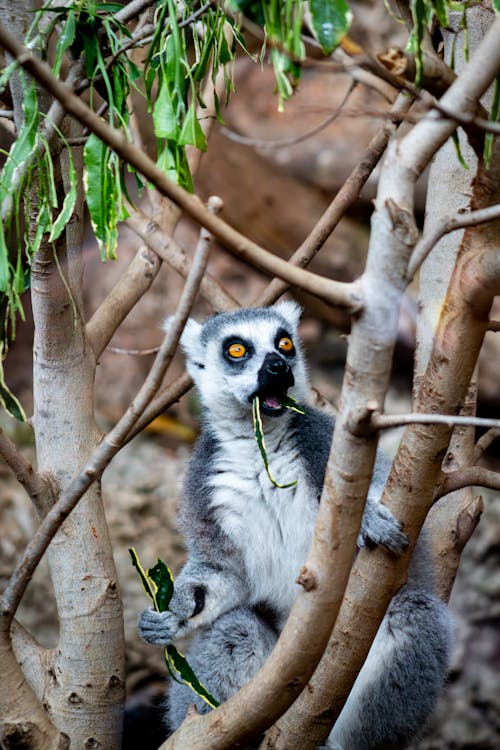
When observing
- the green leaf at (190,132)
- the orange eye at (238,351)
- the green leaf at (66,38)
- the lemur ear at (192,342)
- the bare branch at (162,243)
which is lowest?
the orange eye at (238,351)

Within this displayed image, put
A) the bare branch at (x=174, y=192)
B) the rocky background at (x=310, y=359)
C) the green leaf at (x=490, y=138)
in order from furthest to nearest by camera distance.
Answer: the rocky background at (x=310, y=359), the green leaf at (x=490, y=138), the bare branch at (x=174, y=192)

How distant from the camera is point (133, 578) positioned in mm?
5309

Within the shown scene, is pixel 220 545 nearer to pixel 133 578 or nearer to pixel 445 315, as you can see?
pixel 445 315

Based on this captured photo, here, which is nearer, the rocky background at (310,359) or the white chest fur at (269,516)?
the white chest fur at (269,516)

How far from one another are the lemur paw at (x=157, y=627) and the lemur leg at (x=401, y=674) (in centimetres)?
66

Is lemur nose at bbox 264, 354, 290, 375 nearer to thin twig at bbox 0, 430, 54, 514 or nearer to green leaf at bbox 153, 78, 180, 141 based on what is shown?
thin twig at bbox 0, 430, 54, 514

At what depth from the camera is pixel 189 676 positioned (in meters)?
2.45

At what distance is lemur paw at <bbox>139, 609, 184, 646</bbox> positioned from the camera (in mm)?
2850

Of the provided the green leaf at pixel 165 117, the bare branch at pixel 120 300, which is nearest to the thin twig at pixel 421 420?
the green leaf at pixel 165 117

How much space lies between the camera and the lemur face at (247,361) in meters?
2.96

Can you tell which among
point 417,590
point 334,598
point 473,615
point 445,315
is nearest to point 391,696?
point 417,590

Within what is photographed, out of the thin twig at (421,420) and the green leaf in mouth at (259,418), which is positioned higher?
the green leaf in mouth at (259,418)

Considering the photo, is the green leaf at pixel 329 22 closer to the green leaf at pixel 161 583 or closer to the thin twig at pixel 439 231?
the thin twig at pixel 439 231

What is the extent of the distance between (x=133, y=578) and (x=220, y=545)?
245cm
